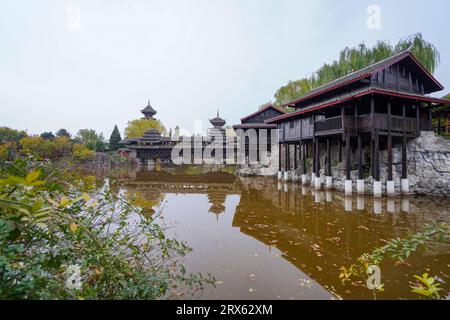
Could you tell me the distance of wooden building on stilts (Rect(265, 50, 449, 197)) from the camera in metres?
10.5

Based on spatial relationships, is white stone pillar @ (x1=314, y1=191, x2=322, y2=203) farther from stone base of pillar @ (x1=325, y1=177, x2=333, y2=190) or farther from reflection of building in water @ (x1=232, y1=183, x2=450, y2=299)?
stone base of pillar @ (x1=325, y1=177, x2=333, y2=190)

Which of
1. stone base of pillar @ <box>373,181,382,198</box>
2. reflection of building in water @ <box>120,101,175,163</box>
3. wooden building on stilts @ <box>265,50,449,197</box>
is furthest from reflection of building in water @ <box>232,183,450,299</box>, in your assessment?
reflection of building in water @ <box>120,101,175,163</box>

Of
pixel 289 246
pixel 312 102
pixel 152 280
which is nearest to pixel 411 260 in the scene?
pixel 289 246

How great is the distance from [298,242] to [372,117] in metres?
8.36

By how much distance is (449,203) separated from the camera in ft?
29.4

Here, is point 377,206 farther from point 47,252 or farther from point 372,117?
point 47,252

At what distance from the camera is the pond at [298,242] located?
323 cm

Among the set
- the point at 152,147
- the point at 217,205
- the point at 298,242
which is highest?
the point at 152,147

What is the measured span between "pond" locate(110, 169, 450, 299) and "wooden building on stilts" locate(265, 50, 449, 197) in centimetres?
252

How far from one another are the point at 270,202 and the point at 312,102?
33.2 feet

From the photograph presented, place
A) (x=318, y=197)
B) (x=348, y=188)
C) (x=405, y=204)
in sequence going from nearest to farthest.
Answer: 1. (x=405, y=204)
2. (x=318, y=197)
3. (x=348, y=188)

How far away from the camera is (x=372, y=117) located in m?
10.2

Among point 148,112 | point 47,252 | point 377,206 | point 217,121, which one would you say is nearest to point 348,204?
point 377,206
